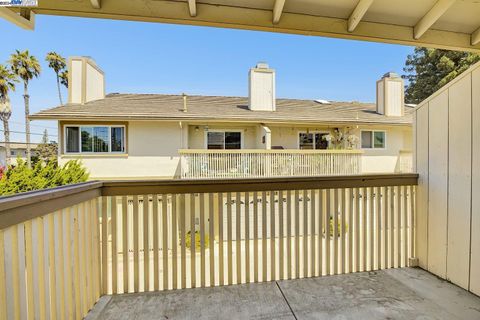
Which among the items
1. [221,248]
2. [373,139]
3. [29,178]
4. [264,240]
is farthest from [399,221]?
[373,139]

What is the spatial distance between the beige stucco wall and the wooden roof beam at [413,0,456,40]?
30.7ft

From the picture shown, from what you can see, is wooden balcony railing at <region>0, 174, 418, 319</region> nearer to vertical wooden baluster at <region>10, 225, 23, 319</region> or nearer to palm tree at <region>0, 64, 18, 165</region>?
vertical wooden baluster at <region>10, 225, 23, 319</region>

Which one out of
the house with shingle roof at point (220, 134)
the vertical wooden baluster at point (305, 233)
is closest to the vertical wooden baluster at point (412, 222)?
the vertical wooden baluster at point (305, 233)

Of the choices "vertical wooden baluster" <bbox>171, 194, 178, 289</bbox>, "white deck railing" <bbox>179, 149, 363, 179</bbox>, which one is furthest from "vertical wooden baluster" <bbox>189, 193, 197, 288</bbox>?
"white deck railing" <bbox>179, 149, 363, 179</bbox>

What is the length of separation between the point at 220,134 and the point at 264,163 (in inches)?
104

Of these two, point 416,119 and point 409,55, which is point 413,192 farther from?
point 409,55

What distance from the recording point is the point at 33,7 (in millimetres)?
1618

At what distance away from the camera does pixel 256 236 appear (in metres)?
2.53

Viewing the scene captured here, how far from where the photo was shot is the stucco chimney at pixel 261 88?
11.9 m

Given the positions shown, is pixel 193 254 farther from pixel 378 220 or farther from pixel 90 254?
pixel 378 220

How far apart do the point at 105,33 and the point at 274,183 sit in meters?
8.93

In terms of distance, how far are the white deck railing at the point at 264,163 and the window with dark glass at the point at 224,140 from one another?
62.3 inches

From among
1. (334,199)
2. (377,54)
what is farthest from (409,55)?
(334,199)

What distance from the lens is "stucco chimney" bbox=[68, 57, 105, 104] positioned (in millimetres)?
10500
